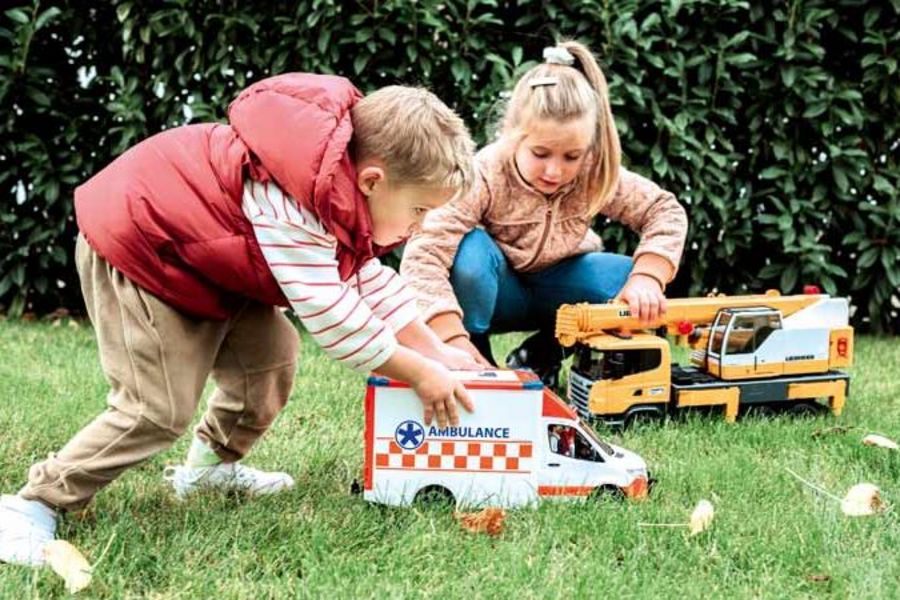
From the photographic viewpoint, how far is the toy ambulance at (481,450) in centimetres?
246

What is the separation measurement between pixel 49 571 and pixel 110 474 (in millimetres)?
249

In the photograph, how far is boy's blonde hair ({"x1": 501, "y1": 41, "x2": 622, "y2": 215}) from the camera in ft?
11.1

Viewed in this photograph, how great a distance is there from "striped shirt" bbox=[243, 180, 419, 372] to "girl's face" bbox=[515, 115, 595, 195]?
1300 millimetres

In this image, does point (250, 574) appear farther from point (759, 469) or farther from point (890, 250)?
point (890, 250)

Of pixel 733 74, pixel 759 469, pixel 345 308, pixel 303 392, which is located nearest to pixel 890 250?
pixel 733 74

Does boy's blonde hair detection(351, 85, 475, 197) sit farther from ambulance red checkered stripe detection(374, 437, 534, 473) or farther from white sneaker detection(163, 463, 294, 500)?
white sneaker detection(163, 463, 294, 500)

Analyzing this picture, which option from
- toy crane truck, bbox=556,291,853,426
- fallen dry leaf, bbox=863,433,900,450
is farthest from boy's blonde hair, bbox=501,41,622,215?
fallen dry leaf, bbox=863,433,900,450

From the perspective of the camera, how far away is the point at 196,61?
15.6 feet

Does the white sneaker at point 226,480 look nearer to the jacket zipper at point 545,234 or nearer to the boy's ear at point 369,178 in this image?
the boy's ear at point 369,178

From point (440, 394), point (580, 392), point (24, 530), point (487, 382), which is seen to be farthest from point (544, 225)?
point (24, 530)

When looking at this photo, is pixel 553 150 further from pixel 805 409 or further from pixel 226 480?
pixel 226 480

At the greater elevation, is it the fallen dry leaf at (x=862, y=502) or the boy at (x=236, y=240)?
the boy at (x=236, y=240)

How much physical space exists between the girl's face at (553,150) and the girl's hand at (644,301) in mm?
401

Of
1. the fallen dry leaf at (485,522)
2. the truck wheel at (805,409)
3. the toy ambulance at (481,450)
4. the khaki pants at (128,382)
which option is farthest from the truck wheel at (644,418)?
the khaki pants at (128,382)
